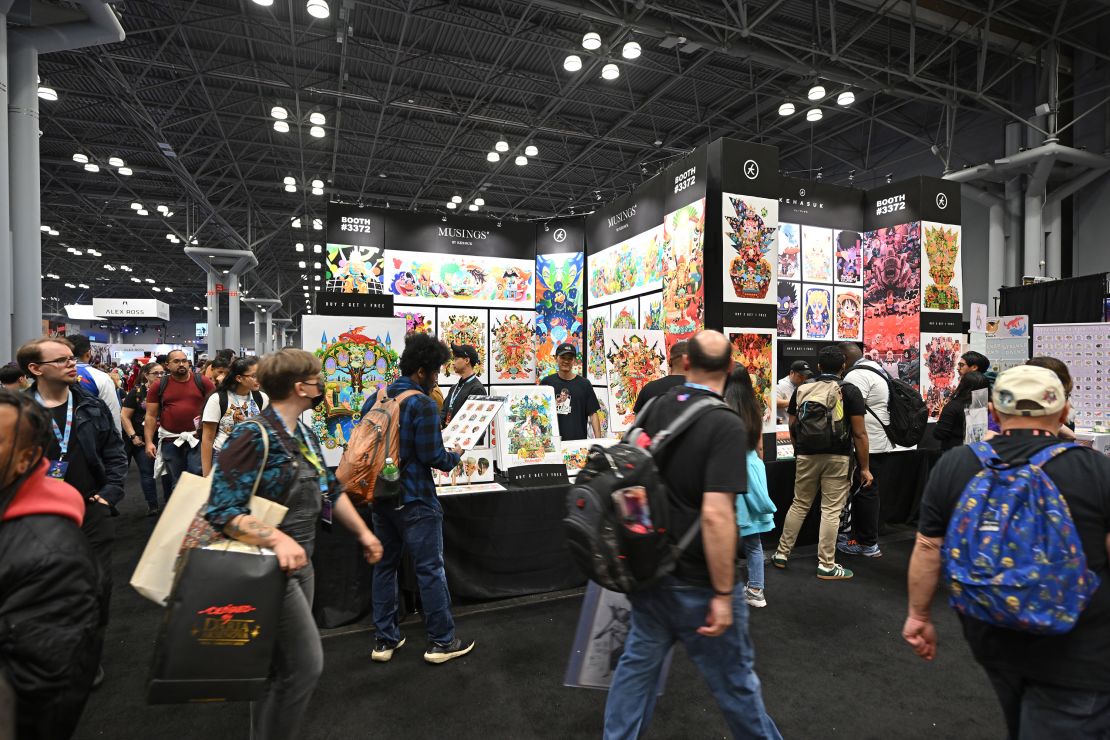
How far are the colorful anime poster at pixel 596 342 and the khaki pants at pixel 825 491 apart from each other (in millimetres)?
2477

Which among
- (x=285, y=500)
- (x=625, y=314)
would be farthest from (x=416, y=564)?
(x=625, y=314)

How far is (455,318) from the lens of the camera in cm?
649

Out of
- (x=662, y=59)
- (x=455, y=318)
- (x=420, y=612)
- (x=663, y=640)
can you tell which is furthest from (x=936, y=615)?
(x=662, y=59)

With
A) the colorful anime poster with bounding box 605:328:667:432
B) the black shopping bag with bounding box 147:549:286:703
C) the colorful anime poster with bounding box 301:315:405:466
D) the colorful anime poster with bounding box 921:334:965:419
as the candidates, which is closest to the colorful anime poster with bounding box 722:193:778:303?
the colorful anime poster with bounding box 605:328:667:432

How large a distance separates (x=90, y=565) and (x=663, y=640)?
147cm

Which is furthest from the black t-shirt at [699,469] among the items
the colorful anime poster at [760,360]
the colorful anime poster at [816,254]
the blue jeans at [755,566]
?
the colorful anime poster at [816,254]

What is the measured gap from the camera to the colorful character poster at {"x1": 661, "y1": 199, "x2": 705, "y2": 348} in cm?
442

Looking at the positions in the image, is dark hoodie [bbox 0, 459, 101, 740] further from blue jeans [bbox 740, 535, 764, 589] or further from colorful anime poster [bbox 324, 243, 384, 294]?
colorful anime poster [bbox 324, 243, 384, 294]

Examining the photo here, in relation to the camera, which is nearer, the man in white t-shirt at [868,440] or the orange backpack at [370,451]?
the orange backpack at [370,451]

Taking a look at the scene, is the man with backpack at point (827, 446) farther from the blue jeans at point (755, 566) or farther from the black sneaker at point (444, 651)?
the black sneaker at point (444, 651)

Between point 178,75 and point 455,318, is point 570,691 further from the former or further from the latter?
point 178,75

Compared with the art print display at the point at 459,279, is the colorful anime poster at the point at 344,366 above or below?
below

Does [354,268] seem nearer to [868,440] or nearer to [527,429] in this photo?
[527,429]

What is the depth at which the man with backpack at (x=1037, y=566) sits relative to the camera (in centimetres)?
120
